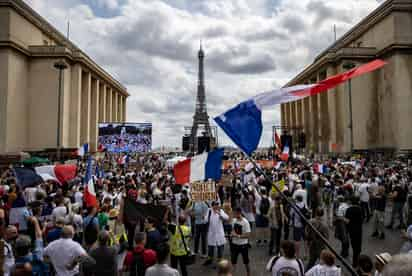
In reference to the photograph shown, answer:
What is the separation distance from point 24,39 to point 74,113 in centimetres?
994

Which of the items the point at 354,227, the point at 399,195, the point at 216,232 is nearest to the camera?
the point at 216,232

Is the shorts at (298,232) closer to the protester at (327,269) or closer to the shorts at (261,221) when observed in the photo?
the shorts at (261,221)

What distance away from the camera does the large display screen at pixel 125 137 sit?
121 ft

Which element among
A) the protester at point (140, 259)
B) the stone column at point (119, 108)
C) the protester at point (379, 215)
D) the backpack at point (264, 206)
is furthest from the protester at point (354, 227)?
the stone column at point (119, 108)

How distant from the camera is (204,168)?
8781 mm

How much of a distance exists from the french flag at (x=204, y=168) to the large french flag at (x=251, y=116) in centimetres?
306

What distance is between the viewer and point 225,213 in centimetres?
885

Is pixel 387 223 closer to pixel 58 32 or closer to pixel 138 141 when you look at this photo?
pixel 138 141

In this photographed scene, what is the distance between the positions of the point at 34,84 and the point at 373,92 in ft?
134

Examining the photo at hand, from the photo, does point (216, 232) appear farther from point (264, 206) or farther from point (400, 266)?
point (400, 266)

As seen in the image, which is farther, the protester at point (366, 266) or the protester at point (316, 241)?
the protester at point (316, 241)

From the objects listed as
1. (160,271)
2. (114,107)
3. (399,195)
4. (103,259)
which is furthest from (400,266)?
(114,107)

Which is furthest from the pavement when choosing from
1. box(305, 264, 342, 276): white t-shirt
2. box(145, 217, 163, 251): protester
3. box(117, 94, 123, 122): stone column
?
box(117, 94, 123, 122): stone column

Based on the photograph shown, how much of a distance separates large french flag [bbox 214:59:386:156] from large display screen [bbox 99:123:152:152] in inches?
1255
